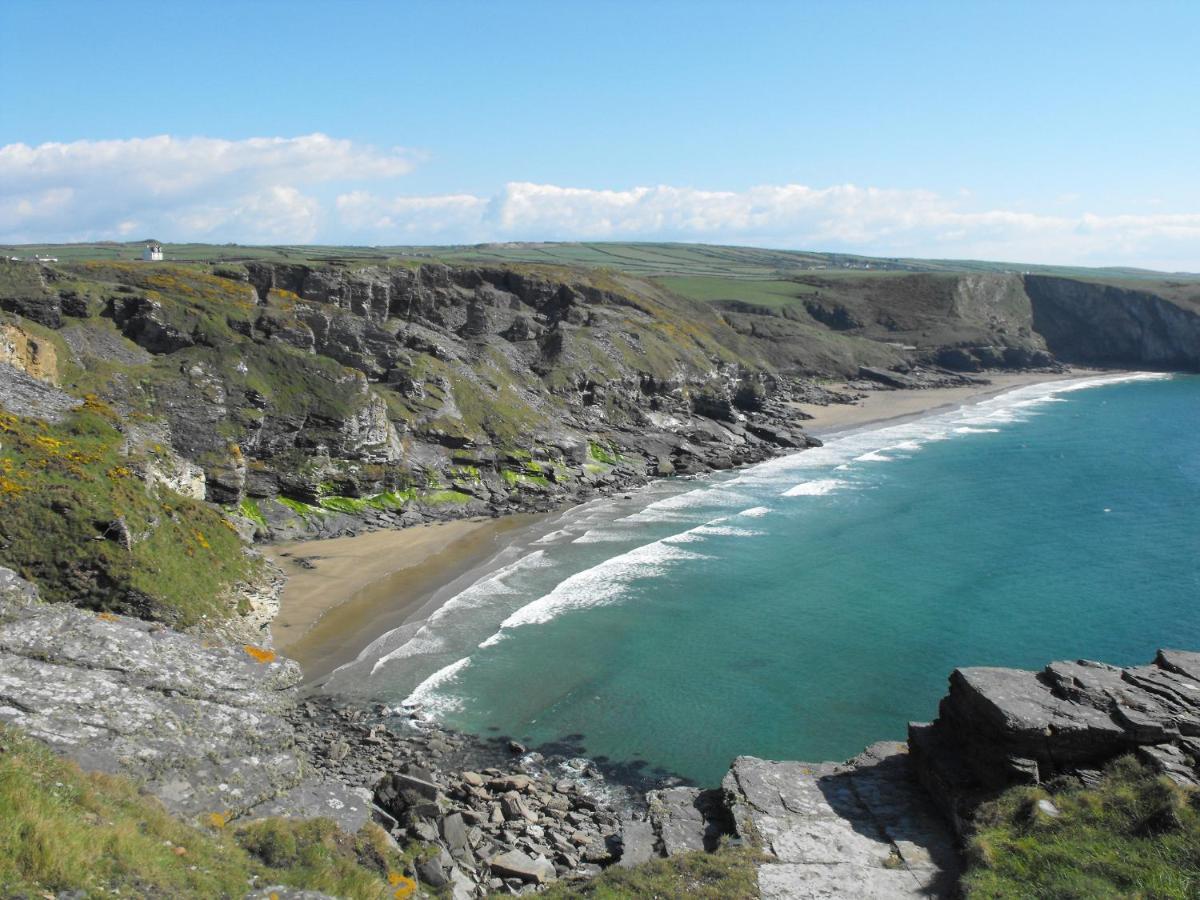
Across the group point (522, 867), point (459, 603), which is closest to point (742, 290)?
point (459, 603)

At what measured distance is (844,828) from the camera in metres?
22.1

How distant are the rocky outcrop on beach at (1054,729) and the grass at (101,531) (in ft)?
87.8

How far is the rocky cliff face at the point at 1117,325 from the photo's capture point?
6732 inches

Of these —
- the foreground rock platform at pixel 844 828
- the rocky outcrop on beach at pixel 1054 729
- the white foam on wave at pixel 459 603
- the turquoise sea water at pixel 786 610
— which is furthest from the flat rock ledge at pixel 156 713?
the rocky outcrop on beach at pixel 1054 729

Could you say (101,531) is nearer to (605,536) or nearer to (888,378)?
(605,536)

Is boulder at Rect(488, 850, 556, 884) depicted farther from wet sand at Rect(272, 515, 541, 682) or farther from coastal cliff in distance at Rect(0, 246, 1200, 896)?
wet sand at Rect(272, 515, 541, 682)

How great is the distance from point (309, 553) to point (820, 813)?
113 ft

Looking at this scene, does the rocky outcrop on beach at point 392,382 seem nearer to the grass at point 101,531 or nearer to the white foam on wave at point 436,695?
the grass at point 101,531

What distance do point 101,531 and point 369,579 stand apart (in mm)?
15587

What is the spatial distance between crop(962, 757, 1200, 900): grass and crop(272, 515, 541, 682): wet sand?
2536cm

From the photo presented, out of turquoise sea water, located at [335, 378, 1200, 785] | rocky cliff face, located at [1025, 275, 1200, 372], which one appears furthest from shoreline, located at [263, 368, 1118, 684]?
rocky cliff face, located at [1025, 275, 1200, 372]

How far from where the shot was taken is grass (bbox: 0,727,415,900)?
12055mm

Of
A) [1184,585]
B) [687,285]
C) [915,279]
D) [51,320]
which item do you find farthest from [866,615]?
[915,279]

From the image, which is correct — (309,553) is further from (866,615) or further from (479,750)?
(866,615)
